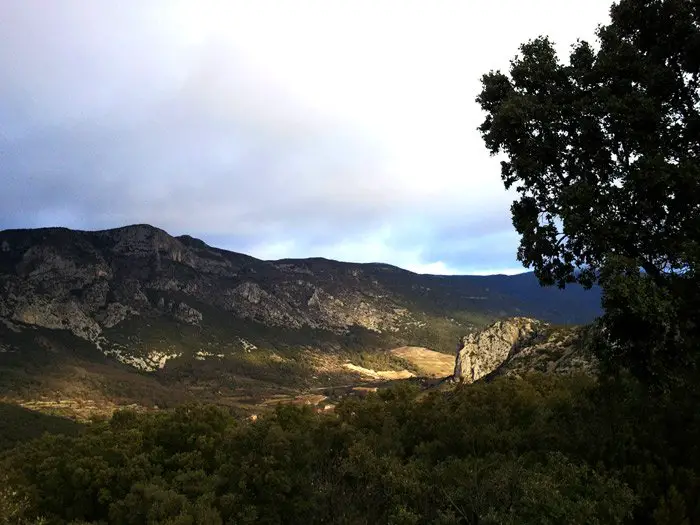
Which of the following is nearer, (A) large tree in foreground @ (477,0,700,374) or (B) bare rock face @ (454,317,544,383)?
(A) large tree in foreground @ (477,0,700,374)

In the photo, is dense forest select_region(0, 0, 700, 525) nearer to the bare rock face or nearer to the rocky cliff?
the rocky cliff

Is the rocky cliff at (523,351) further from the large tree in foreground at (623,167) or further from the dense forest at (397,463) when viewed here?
the large tree in foreground at (623,167)

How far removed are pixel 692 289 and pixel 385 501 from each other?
20181mm

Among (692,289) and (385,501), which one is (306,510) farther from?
(692,289)

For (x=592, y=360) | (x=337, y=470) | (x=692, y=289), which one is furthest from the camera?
(x=592, y=360)

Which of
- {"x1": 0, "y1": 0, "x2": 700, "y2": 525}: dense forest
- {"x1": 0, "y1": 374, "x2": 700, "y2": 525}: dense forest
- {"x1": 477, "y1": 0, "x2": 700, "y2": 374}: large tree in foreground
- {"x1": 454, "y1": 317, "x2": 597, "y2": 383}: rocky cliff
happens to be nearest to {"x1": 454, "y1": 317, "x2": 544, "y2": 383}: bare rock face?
{"x1": 454, "y1": 317, "x2": 597, "y2": 383}: rocky cliff

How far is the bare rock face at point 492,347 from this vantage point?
480 ft

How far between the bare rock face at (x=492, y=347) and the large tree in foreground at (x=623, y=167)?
127 m

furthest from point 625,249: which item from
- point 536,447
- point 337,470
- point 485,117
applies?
point 337,470

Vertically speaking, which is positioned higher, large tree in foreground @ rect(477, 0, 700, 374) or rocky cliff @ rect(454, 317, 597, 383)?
large tree in foreground @ rect(477, 0, 700, 374)

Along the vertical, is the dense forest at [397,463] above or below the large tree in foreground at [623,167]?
below

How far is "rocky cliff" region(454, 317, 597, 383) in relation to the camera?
70569 millimetres

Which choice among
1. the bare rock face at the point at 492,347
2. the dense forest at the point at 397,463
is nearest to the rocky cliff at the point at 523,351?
the bare rock face at the point at 492,347

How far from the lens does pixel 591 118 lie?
2170 centimetres
